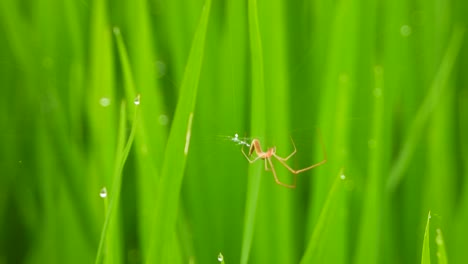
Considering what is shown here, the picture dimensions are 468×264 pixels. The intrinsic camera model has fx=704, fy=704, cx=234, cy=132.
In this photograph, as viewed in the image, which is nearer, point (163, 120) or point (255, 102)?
point (255, 102)

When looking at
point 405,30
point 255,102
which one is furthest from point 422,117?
point 255,102

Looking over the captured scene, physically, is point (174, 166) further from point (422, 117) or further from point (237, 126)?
point (422, 117)

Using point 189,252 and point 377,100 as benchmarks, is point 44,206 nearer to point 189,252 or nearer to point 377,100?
point 189,252

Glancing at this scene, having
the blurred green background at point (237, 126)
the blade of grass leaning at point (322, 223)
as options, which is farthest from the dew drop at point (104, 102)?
the blade of grass leaning at point (322, 223)

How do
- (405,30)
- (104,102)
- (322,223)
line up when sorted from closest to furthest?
1. (322,223)
2. (104,102)
3. (405,30)

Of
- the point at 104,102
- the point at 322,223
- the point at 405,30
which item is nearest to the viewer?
the point at 322,223

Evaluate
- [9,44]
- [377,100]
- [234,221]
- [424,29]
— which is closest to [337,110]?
[377,100]

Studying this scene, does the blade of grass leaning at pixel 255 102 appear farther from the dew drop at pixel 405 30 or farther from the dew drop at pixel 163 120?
the dew drop at pixel 405 30
